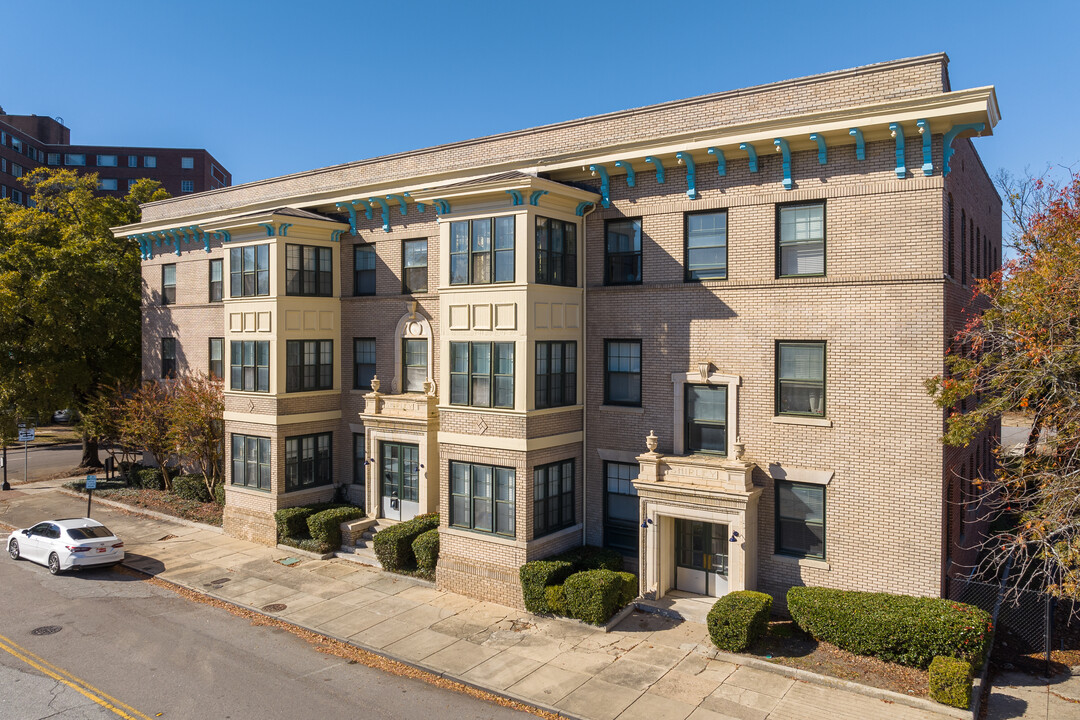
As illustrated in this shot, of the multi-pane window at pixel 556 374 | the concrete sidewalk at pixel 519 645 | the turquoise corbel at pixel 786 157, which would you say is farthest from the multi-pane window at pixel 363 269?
the turquoise corbel at pixel 786 157

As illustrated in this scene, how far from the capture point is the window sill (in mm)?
16372

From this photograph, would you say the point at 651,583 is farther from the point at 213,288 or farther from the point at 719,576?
the point at 213,288

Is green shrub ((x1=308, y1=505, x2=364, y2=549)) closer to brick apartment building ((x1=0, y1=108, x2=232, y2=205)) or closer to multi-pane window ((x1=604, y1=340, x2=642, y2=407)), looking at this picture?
multi-pane window ((x1=604, y1=340, x2=642, y2=407))

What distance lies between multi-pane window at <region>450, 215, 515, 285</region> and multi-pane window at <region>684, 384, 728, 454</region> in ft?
18.0

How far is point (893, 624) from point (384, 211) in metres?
18.4

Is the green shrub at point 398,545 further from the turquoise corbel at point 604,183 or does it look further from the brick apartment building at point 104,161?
the brick apartment building at point 104,161

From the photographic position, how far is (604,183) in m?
19.4

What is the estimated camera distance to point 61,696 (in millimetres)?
13555

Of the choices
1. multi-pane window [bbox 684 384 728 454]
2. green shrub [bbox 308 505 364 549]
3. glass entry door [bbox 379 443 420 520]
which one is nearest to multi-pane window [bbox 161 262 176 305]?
green shrub [bbox 308 505 364 549]

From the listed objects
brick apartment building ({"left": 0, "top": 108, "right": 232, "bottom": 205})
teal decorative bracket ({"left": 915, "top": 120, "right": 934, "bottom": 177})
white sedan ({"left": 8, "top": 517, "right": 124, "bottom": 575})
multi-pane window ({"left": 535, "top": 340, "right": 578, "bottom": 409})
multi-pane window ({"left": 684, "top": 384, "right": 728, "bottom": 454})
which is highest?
brick apartment building ({"left": 0, "top": 108, "right": 232, "bottom": 205})

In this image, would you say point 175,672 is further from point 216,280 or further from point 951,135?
point 951,135

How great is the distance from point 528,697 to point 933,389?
32.9 ft

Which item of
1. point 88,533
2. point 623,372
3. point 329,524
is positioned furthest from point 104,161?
point 623,372

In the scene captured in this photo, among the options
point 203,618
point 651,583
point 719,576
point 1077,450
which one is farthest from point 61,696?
point 1077,450
